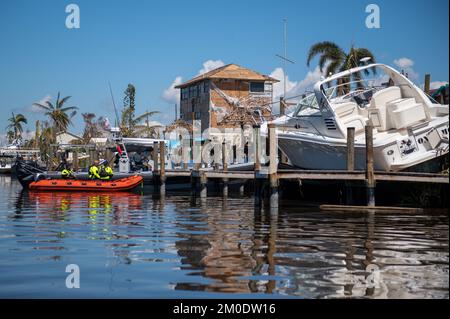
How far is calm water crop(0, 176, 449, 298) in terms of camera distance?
963 centimetres

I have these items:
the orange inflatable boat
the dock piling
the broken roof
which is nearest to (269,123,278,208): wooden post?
the dock piling

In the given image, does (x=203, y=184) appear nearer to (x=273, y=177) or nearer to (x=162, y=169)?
(x=162, y=169)

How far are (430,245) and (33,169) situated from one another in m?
28.9

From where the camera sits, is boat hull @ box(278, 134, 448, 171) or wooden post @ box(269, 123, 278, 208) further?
boat hull @ box(278, 134, 448, 171)

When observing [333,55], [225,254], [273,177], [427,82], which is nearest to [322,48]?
[333,55]

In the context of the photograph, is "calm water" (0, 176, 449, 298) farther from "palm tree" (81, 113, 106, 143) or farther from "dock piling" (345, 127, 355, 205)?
"palm tree" (81, 113, 106, 143)

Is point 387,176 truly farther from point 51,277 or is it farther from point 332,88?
point 51,277

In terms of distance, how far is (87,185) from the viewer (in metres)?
33.0

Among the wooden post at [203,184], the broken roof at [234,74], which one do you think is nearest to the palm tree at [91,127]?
the broken roof at [234,74]

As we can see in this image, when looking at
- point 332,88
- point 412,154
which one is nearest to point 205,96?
point 332,88

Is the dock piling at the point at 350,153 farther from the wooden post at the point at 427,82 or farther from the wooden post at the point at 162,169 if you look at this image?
the wooden post at the point at 162,169

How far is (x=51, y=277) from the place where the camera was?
1051cm

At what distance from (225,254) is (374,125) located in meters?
13.2

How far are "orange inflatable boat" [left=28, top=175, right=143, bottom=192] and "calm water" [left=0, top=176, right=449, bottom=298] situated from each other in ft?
38.0
